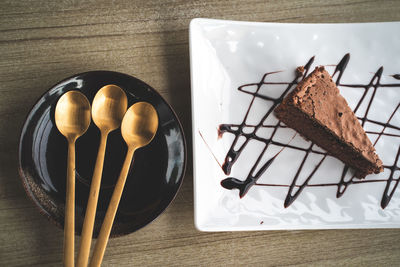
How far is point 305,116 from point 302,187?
274 mm

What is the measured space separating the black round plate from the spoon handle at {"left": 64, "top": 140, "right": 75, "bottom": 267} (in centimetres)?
5

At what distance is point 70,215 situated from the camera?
38.4 inches

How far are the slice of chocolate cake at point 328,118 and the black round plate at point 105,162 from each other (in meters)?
0.46

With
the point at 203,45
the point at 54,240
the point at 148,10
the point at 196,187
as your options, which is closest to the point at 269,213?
the point at 196,187

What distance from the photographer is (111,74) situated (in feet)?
3.45

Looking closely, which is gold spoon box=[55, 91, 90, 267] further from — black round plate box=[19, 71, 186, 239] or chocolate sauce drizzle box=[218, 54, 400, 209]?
chocolate sauce drizzle box=[218, 54, 400, 209]

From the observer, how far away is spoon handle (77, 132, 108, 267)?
0.95 metres

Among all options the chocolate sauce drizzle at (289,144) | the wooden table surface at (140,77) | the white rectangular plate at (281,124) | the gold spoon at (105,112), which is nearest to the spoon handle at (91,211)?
the gold spoon at (105,112)

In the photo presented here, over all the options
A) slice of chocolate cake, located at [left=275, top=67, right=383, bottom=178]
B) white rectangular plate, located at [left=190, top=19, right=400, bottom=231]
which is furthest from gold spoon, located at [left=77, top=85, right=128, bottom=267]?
slice of chocolate cake, located at [left=275, top=67, right=383, bottom=178]

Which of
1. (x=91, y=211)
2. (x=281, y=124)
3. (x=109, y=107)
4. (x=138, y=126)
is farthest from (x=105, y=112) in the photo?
(x=281, y=124)

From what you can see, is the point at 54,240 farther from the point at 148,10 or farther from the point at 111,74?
the point at 148,10

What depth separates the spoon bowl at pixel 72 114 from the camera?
1040mm

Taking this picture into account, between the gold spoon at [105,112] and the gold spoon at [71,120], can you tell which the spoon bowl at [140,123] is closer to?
the gold spoon at [105,112]

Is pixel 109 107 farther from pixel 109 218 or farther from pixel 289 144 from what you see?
pixel 289 144
